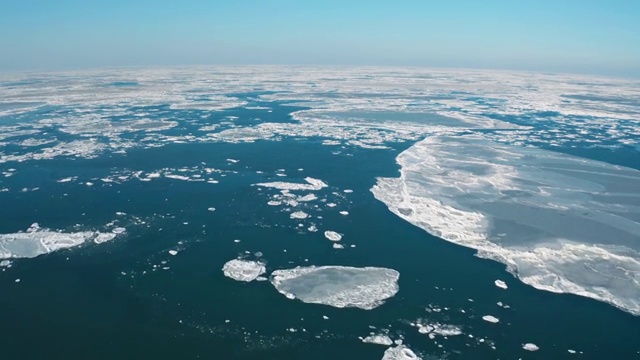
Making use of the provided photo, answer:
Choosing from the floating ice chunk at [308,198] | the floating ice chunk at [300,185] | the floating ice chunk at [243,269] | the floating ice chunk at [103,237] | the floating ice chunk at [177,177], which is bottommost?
the floating ice chunk at [243,269]

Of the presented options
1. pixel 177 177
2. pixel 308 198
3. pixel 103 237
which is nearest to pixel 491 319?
pixel 308 198

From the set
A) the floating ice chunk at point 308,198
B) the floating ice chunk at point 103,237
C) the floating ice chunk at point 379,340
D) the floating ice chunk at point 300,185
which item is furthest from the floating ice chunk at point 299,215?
the floating ice chunk at point 379,340

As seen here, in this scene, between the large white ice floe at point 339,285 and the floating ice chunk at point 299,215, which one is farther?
the floating ice chunk at point 299,215

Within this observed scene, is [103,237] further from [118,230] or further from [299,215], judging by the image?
[299,215]

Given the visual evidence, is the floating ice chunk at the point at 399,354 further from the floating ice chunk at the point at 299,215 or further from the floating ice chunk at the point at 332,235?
A: the floating ice chunk at the point at 299,215

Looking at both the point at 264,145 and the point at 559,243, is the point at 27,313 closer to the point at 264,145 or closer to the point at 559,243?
the point at 559,243

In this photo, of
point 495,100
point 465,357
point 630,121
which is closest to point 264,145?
point 465,357

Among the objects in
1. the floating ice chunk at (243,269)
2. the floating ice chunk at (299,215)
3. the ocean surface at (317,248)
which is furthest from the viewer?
the floating ice chunk at (299,215)
